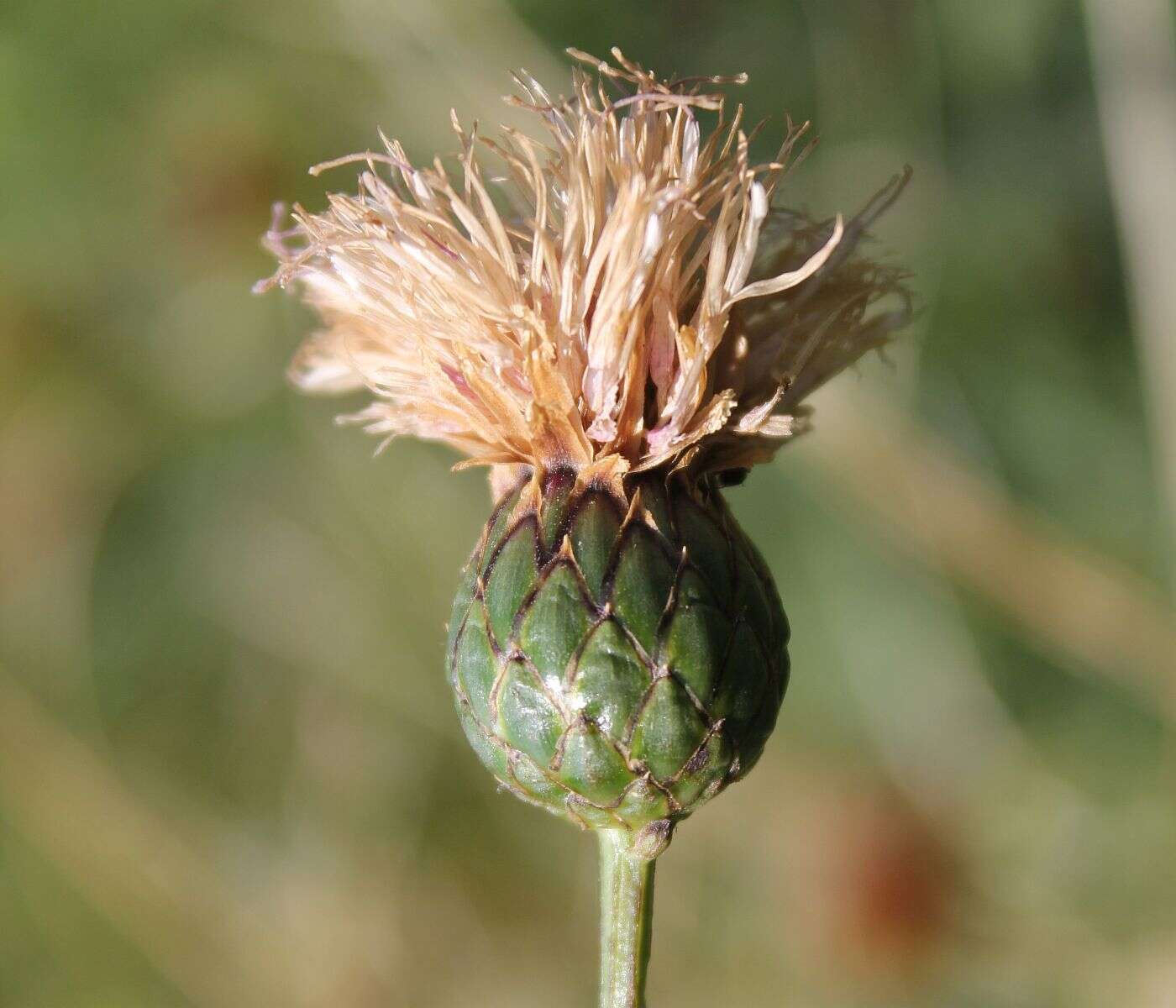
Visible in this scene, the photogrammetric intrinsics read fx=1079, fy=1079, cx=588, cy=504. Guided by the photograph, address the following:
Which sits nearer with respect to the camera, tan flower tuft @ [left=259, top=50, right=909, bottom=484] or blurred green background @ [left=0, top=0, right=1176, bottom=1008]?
tan flower tuft @ [left=259, top=50, right=909, bottom=484]

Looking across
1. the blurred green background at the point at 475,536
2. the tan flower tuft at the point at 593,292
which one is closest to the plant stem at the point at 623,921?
the tan flower tuft at the point at 593,292

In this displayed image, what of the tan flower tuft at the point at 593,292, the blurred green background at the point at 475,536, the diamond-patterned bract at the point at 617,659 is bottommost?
the blurred green background at the point at 475,536

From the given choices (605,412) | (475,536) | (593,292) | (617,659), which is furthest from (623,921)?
(475,536)

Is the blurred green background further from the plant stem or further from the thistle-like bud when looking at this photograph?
the plant stem

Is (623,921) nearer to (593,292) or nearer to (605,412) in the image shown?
(605,412)

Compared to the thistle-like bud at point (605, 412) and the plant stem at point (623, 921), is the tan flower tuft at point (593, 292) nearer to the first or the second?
the thistle-like bud at point (605, 412)

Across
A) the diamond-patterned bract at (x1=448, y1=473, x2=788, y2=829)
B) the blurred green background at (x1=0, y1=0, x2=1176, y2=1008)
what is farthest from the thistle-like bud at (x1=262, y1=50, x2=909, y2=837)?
the blurred green background at (x1=0, y1=0, x2=1176, y2=1008)

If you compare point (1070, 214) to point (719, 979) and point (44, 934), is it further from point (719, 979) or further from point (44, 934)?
point (44, 934)
